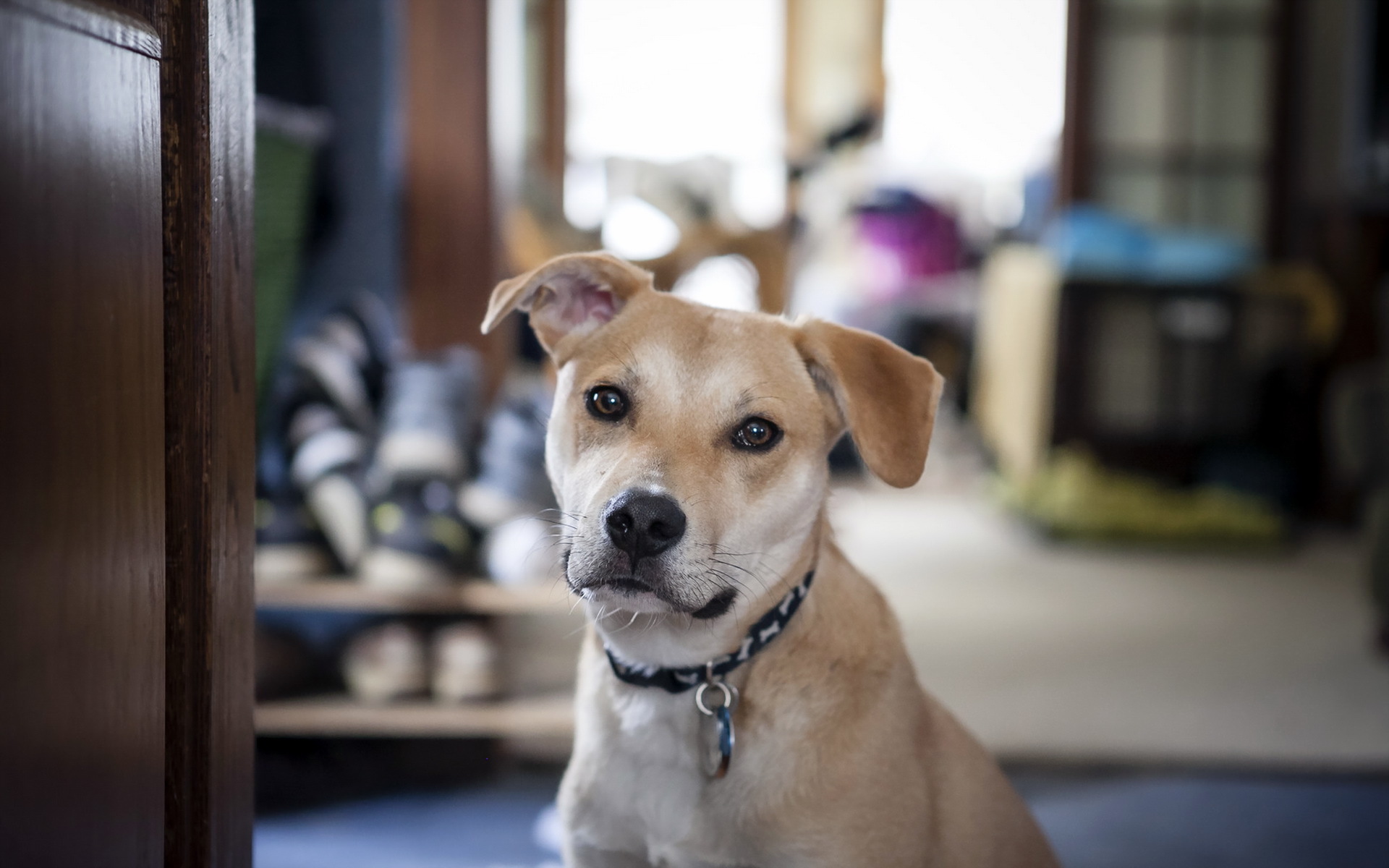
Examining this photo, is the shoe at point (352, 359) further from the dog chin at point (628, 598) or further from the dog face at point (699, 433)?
the dog chin at point (628, 598)

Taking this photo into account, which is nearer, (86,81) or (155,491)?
(86,81)

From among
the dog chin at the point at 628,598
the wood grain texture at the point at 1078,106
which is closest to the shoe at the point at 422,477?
the dog chin at the point at 628,598

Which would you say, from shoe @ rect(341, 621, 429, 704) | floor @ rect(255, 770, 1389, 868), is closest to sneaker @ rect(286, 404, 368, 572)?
shoe @ rect(341, 621, 429, 704)

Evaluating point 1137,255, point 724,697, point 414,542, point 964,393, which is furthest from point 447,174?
point 964,393

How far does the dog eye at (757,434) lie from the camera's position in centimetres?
125

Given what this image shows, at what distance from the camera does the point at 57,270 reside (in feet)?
2.60

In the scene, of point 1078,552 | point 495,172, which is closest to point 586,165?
point 1078,552

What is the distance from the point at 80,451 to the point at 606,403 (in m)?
0.57

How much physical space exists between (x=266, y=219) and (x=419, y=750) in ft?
3.58

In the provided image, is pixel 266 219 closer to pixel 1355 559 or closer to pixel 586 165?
pixel 1355 559

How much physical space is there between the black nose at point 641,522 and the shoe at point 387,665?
1119 mm

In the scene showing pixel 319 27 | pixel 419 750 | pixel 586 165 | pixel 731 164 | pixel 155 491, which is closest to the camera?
pixel 155 491

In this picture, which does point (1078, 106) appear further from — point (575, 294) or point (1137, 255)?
point (575, 294)

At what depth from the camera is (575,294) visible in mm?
1405
